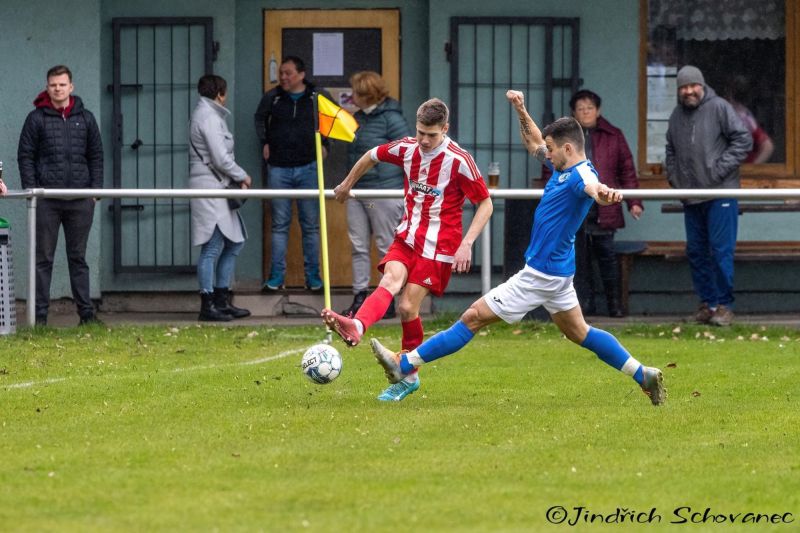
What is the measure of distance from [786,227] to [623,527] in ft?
33.8

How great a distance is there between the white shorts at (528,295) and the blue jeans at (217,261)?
18.8 feet

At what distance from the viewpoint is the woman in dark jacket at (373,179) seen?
567 inches

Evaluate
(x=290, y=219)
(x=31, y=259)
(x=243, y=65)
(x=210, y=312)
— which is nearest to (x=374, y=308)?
(x=31, y=259)

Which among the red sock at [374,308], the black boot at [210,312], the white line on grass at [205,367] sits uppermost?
the red sock at [374,308]

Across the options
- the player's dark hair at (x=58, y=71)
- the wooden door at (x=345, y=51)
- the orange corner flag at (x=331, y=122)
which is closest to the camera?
the orange corner flag at (x=331, y=122)

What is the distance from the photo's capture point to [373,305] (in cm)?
930

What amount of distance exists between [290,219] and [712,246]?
3.88m

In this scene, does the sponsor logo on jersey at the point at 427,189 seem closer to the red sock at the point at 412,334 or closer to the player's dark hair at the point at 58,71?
the red sock at the point at 412,334

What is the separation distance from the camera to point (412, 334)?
31.9ft

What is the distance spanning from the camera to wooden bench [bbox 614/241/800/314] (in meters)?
14.9

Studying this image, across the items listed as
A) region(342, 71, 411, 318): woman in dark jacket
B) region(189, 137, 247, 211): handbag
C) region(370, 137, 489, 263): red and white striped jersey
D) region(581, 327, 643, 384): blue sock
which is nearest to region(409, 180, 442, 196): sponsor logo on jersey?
region(370, 137, 489, 263): red and white striped jersey

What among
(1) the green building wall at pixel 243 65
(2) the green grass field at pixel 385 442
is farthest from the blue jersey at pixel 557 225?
(1) the green building wall at pixel 243 65

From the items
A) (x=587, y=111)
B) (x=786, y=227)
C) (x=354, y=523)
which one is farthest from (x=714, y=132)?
(x=354, y=523)

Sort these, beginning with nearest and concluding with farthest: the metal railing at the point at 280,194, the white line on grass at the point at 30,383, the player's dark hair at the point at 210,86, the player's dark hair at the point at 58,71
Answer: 1. the white line on grass at the point at 30,383
2. the metal railing at the point at 280,194
3. the player's dark hair at the point at 58,71
4. the player's dark hair at the point at 210,86
